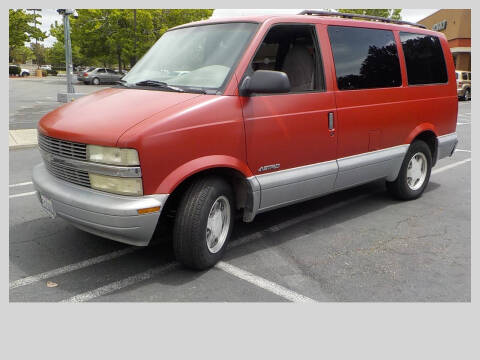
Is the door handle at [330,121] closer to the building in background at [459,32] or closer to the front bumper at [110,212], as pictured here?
the front bumper at [110,212]

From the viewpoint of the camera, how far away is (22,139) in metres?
10.5

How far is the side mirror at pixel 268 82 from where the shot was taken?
155 inches

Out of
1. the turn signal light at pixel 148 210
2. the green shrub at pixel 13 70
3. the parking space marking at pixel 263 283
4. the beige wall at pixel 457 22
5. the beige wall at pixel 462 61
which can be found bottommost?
the parking space marking at pixel 263 283

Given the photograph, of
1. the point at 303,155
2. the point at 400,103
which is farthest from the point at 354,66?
the point at 303,155

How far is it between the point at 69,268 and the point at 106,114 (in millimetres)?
1372

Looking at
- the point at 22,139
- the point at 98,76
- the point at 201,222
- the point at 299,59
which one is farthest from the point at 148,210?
the point at 98,76

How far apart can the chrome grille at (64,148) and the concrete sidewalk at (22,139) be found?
20.3 feet

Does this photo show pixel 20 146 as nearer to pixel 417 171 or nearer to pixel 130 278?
pixel 130 278

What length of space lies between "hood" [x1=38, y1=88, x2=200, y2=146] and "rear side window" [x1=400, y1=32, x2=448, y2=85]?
3.37 meters

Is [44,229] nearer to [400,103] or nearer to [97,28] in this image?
[400,103]

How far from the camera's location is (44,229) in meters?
4.89

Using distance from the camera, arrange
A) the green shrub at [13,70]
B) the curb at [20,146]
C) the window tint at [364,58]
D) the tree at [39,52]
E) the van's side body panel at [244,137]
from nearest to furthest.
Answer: the van's side body panel at [244,137]
the window tint at [364,58]
the curb at [20,146]
the green shrub at [13,70]
the tree at [39,52]

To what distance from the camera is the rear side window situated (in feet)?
19.5

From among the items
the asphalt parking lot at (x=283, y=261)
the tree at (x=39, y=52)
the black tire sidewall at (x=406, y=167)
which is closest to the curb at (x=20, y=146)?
the asphalt parking lot at (x=283, y=261)
